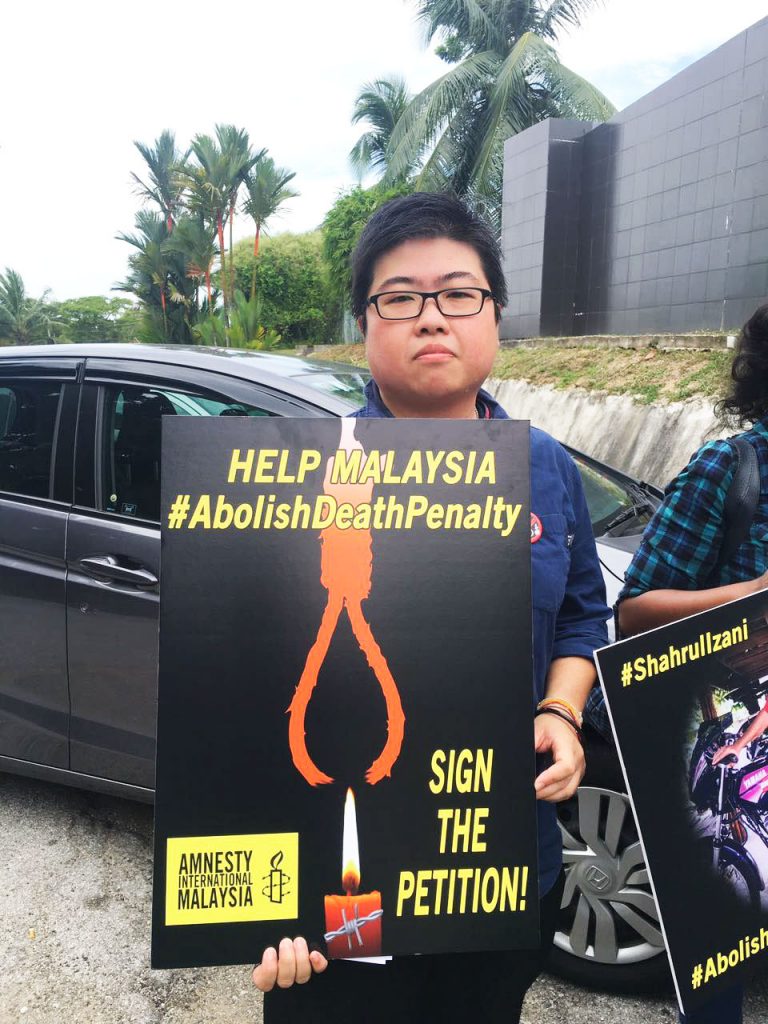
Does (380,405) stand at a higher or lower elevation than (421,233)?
lower

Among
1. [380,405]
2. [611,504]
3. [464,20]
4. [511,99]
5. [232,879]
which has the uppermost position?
[464,20]

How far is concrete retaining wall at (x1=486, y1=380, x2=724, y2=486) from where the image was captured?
6.86 meters

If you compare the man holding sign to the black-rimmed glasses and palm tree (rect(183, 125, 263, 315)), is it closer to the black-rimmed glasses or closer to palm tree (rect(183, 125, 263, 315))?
the black-rimmed glasses

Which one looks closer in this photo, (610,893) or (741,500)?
(741,500)

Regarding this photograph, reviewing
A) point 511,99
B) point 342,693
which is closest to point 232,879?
point 342,693

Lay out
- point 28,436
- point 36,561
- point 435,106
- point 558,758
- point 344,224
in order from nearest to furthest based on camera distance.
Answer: point 558,758, point 36,561, point 28,436, point 435,106, point 344,224

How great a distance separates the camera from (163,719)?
37.2 inches

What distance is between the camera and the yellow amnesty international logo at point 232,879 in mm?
946

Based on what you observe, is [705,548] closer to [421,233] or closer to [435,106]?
[421,233]

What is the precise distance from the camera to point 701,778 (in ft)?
3.74

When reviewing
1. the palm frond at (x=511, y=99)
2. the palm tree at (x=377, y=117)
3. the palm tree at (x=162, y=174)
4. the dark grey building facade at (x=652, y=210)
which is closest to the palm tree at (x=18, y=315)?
the palm tree at (x=162, y=174)

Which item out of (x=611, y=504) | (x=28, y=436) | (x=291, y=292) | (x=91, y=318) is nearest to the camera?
(x=28, y=436)

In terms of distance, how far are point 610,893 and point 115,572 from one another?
5.27 feet

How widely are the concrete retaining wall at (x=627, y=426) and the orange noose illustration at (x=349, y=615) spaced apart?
5.64 meters
